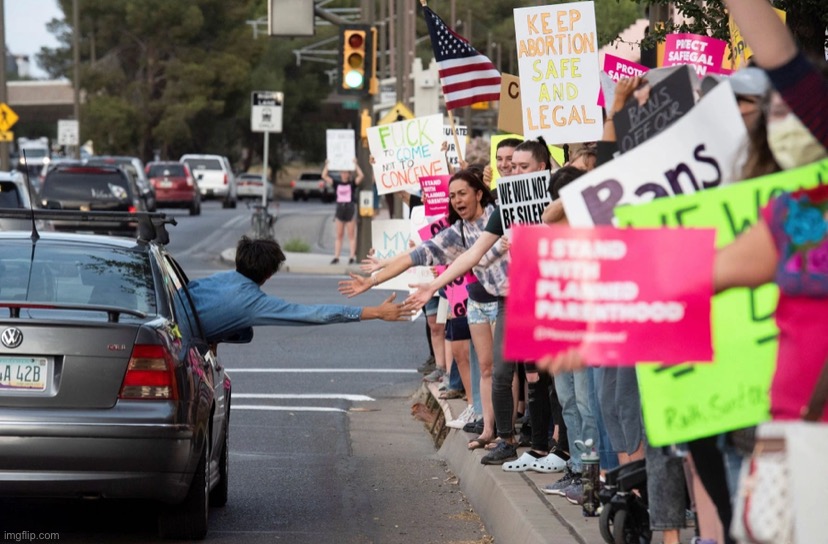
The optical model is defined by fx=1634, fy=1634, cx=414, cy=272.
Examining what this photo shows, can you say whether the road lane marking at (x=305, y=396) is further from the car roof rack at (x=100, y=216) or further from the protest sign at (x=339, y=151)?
the protest sign at (x=339, y=151)

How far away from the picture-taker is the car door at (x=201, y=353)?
27.4 ft

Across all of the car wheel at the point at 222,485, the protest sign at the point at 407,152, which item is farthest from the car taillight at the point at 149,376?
the protest sign at the point at 407,152

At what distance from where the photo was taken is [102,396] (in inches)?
298

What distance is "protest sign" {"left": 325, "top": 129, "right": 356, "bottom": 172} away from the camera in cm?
3469

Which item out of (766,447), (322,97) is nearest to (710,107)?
(766,447)

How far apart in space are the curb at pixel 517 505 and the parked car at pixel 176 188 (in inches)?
1799

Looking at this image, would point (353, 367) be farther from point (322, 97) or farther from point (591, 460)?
point (322, 97)

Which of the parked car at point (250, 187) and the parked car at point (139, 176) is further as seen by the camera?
the parked car at point (250, 187)

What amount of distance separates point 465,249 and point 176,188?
46656 mm

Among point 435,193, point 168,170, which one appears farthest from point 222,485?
point 168,170

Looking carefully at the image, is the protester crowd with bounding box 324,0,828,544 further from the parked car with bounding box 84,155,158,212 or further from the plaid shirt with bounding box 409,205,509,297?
the parked car with bounding box 84,155,158,212

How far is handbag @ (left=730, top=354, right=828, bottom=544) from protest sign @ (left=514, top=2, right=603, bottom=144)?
6914 mm

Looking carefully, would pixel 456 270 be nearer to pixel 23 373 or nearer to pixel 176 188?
pixel 23 373

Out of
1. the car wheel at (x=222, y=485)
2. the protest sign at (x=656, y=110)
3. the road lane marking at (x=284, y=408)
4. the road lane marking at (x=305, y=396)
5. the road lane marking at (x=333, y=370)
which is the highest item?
the protest sign at (x=656, y=110)
